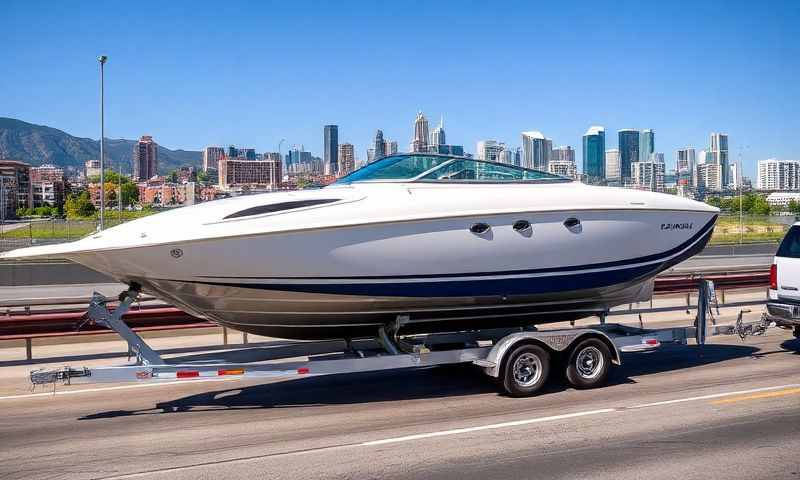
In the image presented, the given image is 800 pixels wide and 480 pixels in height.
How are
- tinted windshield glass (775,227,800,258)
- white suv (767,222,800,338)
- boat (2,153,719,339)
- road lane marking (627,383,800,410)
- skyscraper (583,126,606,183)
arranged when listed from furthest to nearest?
skyscraper (583,126,606,183) < tinted windshield glass (775,227,800,258) < white suv (767,222,800,338) < road lane marking (627,383,800,410) < boat (2,153,719,339)

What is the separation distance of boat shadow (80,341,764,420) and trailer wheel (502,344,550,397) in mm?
356

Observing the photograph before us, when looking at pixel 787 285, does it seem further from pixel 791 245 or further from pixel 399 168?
pixel 399 168

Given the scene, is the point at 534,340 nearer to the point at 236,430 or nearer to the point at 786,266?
the point at 236,430

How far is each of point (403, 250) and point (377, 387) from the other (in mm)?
2220

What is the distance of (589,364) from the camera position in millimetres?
9680

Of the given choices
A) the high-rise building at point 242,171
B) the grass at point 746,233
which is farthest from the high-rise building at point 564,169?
the high-rise building at point 242,171

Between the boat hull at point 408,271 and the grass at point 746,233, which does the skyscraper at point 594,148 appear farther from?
the grass at point 746,233

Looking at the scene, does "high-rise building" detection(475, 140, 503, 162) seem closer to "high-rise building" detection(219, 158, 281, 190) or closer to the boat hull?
the boat hull

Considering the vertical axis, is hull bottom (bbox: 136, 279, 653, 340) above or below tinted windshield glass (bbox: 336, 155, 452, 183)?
below

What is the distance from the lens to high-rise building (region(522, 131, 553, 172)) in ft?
42.4

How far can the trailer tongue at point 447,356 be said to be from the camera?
26.6 ft

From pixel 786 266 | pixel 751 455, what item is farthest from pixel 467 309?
pixel 786 266

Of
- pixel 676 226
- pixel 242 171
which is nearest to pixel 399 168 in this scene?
pixel 676 226

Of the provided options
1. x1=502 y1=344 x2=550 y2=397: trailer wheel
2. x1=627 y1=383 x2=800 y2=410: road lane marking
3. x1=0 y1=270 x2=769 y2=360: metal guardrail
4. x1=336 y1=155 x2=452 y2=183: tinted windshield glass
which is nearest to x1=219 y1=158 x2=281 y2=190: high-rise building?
x1=0 y1=270 x2=769 y2=360: metal guardrail
